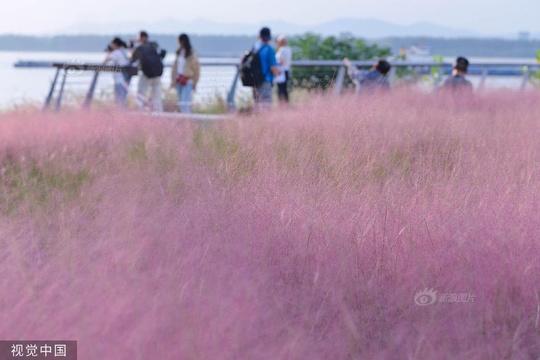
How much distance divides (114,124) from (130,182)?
45.2 inches

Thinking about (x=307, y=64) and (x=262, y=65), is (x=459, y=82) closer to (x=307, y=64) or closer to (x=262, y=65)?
(x=262, y=65)

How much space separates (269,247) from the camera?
3742mm

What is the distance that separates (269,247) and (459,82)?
7.11 meters

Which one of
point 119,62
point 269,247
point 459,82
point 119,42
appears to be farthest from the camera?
point 119,42

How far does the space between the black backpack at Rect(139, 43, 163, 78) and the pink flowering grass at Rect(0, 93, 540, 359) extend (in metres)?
6.06

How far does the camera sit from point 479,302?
3406mm

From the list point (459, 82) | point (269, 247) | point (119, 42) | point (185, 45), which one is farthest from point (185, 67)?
point (269, 247)

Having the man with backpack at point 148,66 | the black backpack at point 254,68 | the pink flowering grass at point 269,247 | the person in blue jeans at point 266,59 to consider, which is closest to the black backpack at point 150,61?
the man with backpack at point 148,66

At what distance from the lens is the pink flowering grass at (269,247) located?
114 inches

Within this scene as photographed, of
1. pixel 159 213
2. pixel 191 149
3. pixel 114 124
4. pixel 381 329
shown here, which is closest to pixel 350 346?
pixel 381 329

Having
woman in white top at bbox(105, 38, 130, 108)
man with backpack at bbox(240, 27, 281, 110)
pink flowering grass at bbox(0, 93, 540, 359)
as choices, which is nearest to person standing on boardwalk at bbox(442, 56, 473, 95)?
man with backpack at bbox(240, 27, 281, 110)

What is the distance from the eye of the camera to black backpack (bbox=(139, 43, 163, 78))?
1178cm

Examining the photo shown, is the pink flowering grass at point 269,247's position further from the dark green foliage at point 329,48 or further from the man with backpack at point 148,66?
the dark green foliage at point 329,48

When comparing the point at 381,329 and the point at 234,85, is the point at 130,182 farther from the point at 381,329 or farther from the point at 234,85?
the point at 234,85
